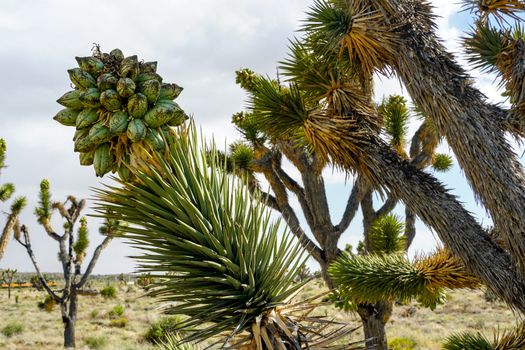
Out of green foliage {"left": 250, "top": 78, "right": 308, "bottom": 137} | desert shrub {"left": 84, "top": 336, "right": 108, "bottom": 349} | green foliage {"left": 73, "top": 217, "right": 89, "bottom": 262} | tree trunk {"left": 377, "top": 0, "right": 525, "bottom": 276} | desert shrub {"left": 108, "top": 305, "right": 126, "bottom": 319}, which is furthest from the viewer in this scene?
desert shrub {"left": 108, "top": 305, "right": 126, "bottom": 319}

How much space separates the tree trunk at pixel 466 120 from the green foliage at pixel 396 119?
11.6 ft

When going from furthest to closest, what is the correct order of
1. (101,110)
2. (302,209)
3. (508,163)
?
(302,209) → (508,163) → (101,110)

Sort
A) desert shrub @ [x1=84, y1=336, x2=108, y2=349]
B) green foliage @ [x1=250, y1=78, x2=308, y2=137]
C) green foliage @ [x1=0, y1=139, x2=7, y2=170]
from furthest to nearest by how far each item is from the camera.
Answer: desert shrub @ [x1=84, y1=336, x2=108, y2=349]
green foliage @ [x1=0, y1=139, x2=7, y2=170]
green foliage @ [x1=250, y1=78, x2=308, y2=137]

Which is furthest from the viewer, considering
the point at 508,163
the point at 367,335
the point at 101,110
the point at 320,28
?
the point at 367,335

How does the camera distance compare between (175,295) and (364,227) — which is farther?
(364,227)

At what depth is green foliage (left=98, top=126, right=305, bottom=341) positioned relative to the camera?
233cm

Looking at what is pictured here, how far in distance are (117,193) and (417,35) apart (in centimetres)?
360

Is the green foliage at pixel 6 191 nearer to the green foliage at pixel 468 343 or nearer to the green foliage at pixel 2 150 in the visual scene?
the green foliage at pixel 2 150

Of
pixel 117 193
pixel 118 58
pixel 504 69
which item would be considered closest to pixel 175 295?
pixel 117 193

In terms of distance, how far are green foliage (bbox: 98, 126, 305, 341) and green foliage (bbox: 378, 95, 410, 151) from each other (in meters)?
6.44

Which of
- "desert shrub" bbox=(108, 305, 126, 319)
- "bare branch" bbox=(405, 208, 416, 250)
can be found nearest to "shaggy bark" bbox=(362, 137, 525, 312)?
"bare branch" bbox=(405, 208, 416, 250)

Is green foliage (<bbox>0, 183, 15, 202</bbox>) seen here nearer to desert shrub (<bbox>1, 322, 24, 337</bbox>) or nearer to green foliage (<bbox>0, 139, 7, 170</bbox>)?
green foliage (<bbox>0, 139, 7, 170</bbox>)

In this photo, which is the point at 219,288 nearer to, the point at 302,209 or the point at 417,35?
the point at 417,35

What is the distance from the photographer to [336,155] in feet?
16.9
